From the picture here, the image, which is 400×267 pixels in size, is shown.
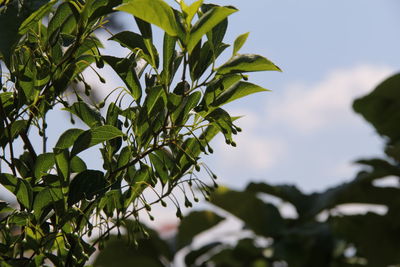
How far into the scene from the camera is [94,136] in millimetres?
951

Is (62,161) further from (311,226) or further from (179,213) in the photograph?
(311,226)

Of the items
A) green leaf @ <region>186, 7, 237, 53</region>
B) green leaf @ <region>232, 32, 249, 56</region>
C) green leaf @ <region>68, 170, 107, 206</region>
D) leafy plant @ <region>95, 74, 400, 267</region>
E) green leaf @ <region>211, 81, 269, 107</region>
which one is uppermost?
leafy plant @ <region>95, 74, 400, 267</region>

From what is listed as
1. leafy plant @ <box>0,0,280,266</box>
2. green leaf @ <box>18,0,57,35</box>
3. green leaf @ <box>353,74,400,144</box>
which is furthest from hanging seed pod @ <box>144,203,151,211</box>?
green leaf @ <box>353,74,400,144</box>

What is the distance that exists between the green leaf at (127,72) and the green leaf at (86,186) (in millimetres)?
130

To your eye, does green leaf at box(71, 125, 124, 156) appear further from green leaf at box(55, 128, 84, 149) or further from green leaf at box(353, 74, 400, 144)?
green leaf at box(353, 74, 400, 144)

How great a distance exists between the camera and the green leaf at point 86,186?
965 millimetres

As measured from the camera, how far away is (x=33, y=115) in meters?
0.97

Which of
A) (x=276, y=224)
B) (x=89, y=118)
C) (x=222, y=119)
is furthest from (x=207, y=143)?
(x=276, y=224)

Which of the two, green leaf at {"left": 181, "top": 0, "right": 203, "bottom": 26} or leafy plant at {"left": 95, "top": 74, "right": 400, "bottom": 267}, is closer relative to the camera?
green leaf at {"left": 181, "top": 0, "right": 203, "bottom": 26}

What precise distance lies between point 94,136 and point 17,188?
13cm

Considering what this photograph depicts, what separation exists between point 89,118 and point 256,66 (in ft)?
0.88

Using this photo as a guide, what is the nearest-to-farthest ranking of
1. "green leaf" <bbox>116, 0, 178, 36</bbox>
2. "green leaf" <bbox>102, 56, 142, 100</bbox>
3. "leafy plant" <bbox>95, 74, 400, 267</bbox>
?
"green leaf" <bbox>116, 0, 178, 36</bbox> < "green leaf" <bbox>102, 56, 142, 100</bbox> < "leafy plant" <bbox>95, 74, 400, 267</bbox>

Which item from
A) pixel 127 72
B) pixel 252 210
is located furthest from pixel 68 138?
pixel 252 210

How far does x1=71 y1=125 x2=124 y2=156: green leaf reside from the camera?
3.09ft
